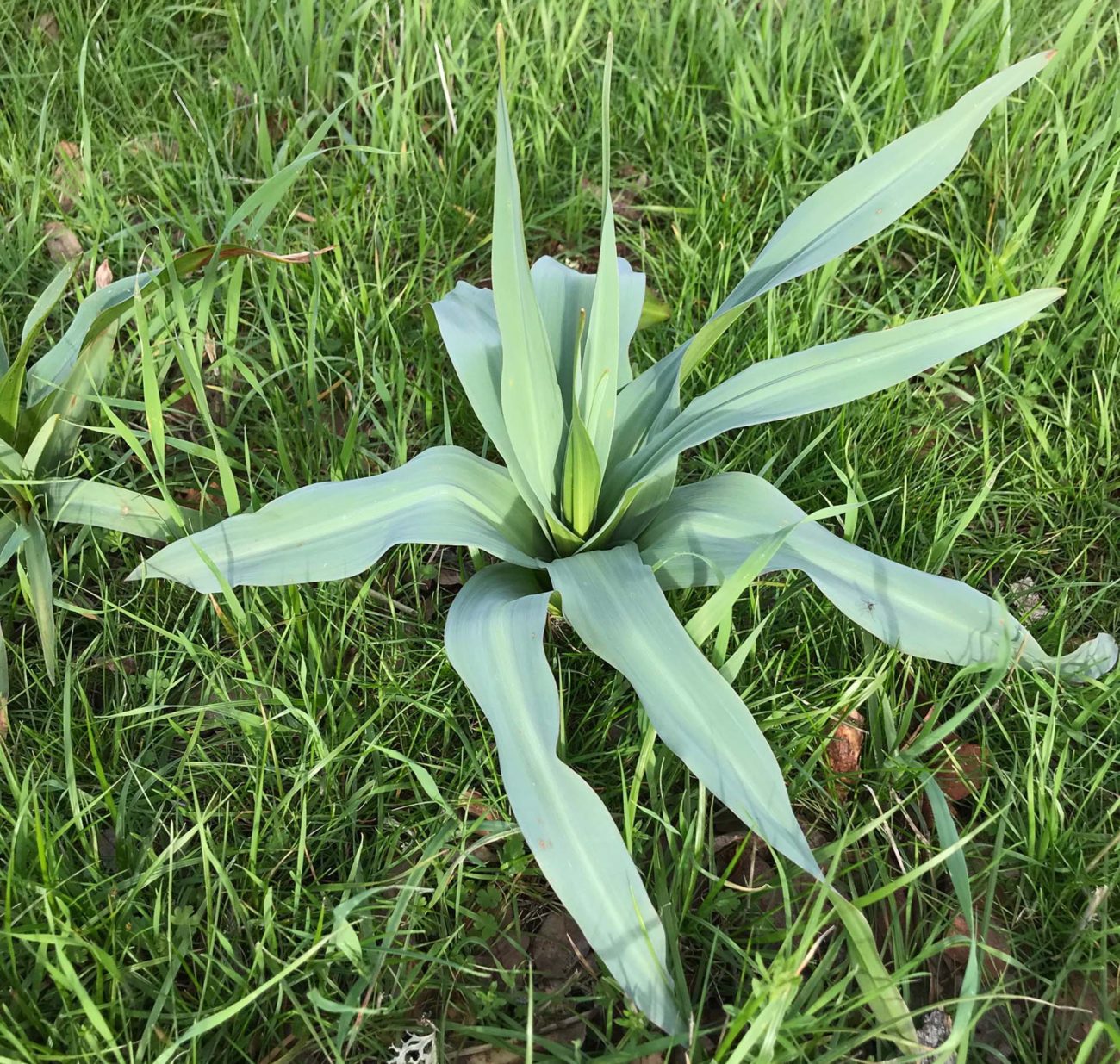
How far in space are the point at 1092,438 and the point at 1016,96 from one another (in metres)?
0.86

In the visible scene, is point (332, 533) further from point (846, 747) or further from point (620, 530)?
point (846, 747)

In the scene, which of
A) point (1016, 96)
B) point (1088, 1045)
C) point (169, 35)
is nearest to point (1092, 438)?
point (1016, 96)

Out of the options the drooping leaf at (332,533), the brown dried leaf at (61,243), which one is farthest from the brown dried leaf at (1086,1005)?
the brown dried leaf at (61,243)

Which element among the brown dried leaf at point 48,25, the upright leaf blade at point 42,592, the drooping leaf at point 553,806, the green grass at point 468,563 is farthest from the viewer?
the brown dried leaf at point 48,25

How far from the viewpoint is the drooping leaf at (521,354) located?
936mm

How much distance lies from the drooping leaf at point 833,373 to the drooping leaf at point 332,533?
23 centimetres

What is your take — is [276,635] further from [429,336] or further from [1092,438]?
[1092,438]

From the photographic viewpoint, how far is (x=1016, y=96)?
1.86m

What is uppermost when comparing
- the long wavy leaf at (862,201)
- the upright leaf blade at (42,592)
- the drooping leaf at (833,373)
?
the long wavy leaf at (862,201)

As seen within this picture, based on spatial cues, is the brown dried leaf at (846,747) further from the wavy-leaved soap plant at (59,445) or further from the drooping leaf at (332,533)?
the wavy-leaved soap plant at (59,445)

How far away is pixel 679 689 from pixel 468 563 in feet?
1.73

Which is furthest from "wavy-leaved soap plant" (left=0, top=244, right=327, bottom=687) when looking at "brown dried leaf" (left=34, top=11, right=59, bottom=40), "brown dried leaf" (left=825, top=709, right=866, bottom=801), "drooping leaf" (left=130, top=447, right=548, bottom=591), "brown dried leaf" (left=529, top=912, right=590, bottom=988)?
"brown dried leaf" (left=34, top=11, right=59, bottom=40)

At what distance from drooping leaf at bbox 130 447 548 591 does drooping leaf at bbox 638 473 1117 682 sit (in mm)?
193

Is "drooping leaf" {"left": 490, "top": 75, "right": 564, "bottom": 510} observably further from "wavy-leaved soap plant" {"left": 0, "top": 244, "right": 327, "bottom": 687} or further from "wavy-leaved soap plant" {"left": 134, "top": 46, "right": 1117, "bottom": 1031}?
"wavy-leaved soap plant" {"left": 0, "top": 244, "right": 327, "bottom": 687}
